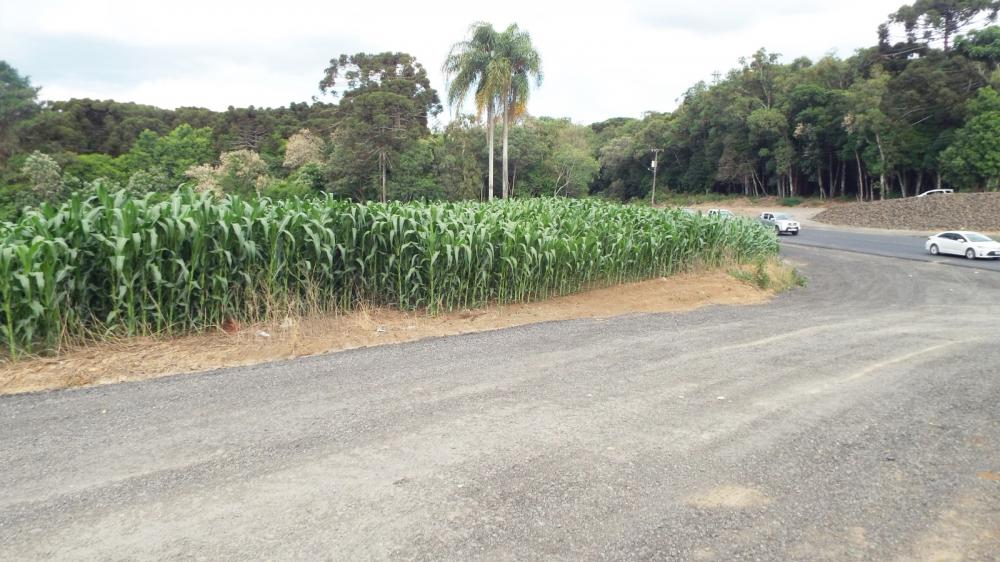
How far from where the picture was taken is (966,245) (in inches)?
953

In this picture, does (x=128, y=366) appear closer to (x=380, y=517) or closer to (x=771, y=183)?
(x=380, y=517)

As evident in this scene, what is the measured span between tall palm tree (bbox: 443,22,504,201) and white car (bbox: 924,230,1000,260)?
20442 mm

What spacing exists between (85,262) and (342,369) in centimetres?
308

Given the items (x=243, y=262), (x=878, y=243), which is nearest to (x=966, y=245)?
(x=878, y=243)

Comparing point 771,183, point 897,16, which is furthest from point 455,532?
point 771,183

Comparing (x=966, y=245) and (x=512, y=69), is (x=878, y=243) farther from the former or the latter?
(x=512, y=69)

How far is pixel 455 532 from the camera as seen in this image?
9.36ft

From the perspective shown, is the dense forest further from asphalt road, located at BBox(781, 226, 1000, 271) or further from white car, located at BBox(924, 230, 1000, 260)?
white car, located at BBox(924, 230, 1000, 260)

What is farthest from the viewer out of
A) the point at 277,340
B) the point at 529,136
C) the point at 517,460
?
the point at 529,136

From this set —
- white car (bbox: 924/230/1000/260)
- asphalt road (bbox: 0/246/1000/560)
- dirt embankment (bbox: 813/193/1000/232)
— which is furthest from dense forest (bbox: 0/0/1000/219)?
asphalt road (bbox: 0/246/1000/560)

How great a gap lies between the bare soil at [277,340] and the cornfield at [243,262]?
0.83 ft

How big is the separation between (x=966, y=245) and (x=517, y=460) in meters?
28.0

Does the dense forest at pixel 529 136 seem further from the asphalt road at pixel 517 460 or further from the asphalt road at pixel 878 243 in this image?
the asphalt road at pixel 517 460

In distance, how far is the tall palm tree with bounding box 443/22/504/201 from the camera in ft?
103
